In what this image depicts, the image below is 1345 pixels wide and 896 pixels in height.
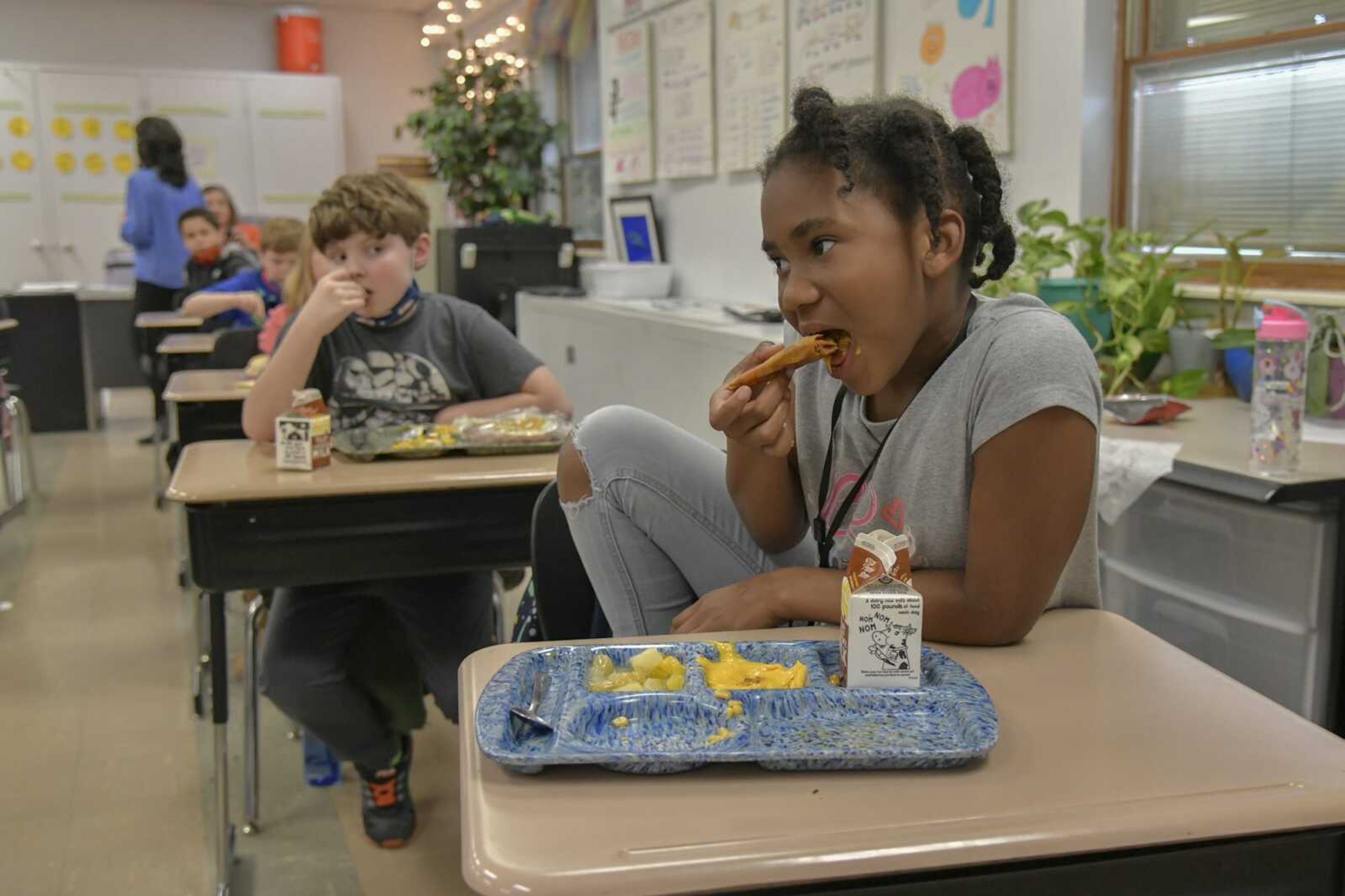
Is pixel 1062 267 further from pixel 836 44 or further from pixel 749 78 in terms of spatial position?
pixel 749 78

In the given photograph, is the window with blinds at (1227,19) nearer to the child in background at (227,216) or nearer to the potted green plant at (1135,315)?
the potted green plant at (1135,315)

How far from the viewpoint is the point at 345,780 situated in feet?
7.97

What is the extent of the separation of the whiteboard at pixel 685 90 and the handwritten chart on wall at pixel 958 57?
4.22 ft

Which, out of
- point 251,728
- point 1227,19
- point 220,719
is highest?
point 1227,19

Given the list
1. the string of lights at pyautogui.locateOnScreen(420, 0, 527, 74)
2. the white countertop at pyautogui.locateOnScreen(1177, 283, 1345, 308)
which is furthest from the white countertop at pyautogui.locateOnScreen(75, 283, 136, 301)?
the white countertop at pyautogui.locateOnScreen(1177, 283, 1345, 308)

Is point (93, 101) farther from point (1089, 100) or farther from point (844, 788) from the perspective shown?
point (844, 788)

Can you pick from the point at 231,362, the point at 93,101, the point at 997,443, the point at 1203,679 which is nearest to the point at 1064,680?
the point at 1203,679

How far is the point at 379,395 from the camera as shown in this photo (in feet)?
7.38

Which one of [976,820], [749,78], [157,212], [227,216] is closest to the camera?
[976,820]

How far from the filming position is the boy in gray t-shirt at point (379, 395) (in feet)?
6.75

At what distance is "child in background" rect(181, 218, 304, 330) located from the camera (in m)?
4.12

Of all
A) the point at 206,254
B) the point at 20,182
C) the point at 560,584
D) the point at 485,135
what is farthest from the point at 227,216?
the point at 560,584

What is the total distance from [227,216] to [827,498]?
19.2 feet

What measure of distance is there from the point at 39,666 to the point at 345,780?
119 centimetres
